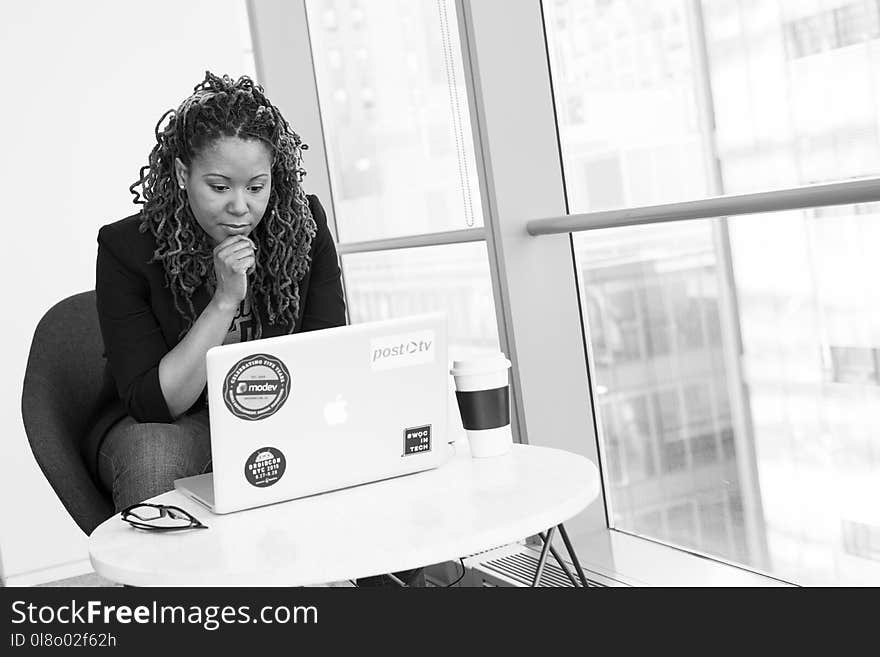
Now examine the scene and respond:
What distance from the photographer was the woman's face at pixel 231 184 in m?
1.85

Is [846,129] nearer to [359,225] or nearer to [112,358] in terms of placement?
[112,358]

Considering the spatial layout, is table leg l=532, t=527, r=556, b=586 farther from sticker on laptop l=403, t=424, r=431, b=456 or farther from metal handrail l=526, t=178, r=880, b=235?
metal handrail l=526, t=178, r=880, b=235

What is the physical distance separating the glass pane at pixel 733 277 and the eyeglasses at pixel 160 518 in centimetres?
133

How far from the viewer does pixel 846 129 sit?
6.04 feet

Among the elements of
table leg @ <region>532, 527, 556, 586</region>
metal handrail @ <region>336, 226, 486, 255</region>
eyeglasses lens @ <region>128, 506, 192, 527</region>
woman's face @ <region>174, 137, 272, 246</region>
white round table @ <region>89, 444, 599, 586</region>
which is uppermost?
woman's face @ <region>174, 137, 272, 246</region>

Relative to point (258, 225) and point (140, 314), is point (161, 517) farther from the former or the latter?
point (258, 225)

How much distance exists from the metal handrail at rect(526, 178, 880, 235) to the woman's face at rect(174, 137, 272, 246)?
79 centimetres

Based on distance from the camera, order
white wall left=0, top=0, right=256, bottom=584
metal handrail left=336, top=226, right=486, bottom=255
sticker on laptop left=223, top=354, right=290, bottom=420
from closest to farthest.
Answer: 1. sticker on laptop left=223, top=354, right=290, bottom=420
2. metal handrail left=336, top=226, right=486, bottom=255
3. white wall left=0, top=0, right=256, bottom=584

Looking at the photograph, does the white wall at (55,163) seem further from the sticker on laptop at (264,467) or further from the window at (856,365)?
the window at (856,365)

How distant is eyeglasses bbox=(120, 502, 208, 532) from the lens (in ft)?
4.21

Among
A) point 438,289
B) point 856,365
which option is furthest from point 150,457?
point 438,289

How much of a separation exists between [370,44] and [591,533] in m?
2.15

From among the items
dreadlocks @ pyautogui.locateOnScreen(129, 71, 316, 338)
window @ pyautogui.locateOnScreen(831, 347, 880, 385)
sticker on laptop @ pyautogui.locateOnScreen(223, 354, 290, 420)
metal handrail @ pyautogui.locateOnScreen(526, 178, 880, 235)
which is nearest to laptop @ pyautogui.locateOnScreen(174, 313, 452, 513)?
sticker on laptop @ pyautogui.locateOnScreen(223, 354, 290, 420)
